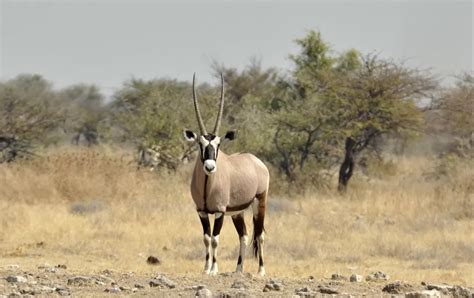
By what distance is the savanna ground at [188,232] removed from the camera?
11452 millimetres

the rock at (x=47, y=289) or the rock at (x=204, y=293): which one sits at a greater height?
the rock at (x=204, y=293)

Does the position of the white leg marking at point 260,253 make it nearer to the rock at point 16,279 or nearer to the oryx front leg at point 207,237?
the oryx front leg at point 207,237

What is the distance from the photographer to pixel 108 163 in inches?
906

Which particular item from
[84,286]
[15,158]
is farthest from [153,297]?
[15,158]

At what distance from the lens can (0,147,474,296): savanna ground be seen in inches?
451

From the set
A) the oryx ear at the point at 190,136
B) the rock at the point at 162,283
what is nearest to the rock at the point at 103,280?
the rock at the point at 162,283

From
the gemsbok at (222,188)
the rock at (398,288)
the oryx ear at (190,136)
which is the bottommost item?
the rock at (398,288)

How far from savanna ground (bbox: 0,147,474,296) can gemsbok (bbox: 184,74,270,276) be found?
0.46 metres

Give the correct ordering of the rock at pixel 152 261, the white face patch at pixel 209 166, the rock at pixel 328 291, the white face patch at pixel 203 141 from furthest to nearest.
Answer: the rock at pixel 152 261, the white face patch at pixel 203 141, the white face patch at pixel 209 166, the rock at pixel 328 291

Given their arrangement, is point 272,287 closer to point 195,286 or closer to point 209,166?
point 195,286

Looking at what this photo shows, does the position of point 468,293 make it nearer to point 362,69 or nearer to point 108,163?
point 108,163

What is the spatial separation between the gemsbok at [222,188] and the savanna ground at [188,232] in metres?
0.46

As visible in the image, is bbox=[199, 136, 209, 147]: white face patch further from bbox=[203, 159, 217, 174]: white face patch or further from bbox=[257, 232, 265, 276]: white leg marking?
bbox=[257, 232, 265, 276]: white leg marking

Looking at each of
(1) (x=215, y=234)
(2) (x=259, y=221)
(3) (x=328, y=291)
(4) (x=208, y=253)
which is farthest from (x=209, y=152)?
(3) (x=328, y=291)
